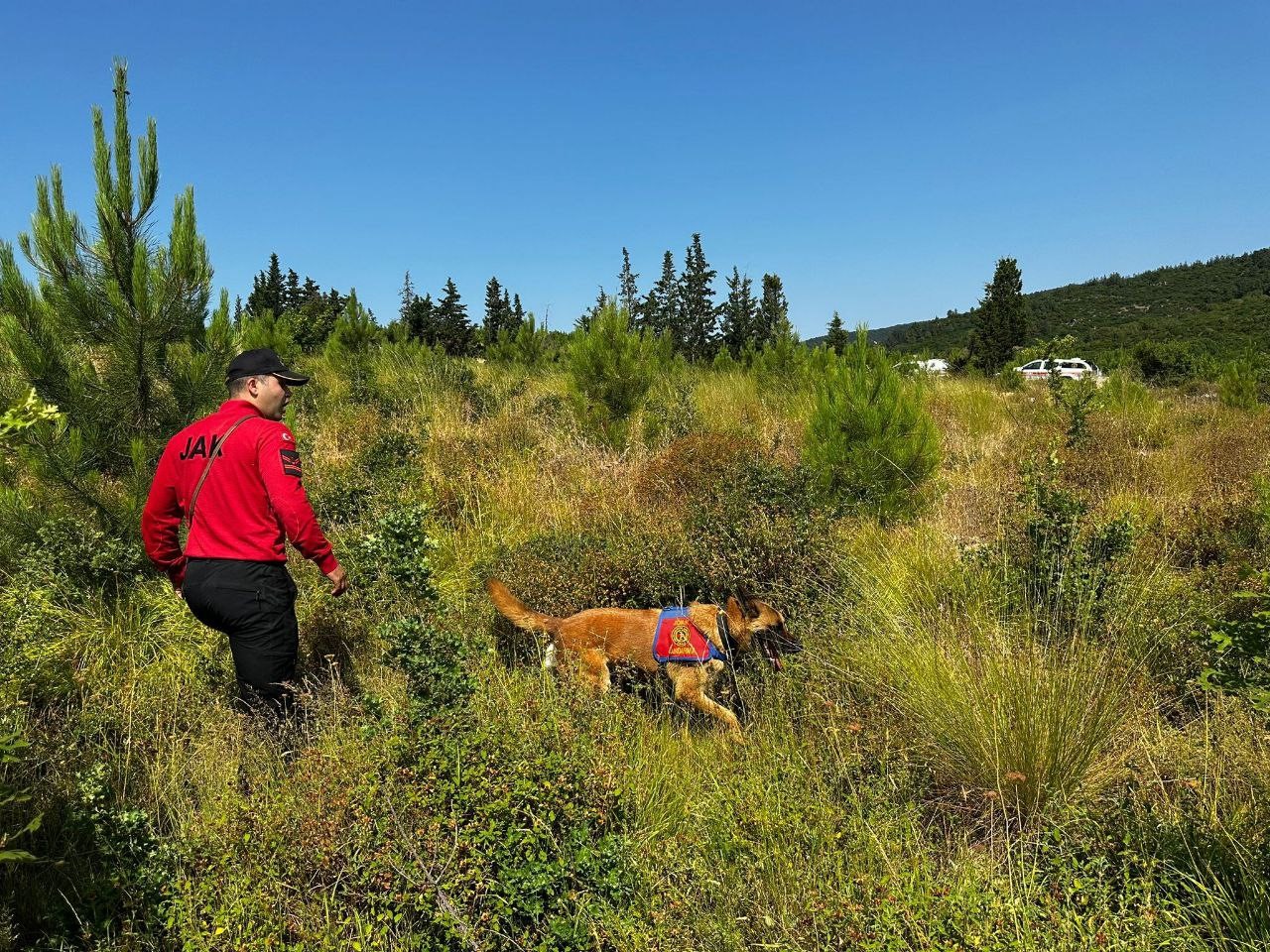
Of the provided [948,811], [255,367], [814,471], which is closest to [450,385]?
[814,471]

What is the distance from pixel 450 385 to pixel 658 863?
32.7 feet

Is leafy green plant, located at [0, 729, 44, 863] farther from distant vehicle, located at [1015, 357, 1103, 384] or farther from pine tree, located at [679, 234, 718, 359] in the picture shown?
pine tree, located at [679, 234, 718, 359]

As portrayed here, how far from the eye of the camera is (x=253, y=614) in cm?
303

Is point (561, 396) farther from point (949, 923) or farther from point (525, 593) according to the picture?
point (949, 923)

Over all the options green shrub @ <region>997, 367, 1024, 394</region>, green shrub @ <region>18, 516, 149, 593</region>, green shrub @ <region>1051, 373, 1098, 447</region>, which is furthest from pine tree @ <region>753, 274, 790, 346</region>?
green shrub @ <region>18, 516, 149, 593</region>

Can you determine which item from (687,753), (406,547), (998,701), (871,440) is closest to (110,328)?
(406,547)

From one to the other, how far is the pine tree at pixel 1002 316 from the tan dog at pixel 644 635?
114 ft

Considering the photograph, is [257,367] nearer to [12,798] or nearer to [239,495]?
[239,495]

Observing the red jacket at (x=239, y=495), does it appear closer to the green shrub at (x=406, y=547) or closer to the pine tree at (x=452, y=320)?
the green shrub at (x=406, y=547)

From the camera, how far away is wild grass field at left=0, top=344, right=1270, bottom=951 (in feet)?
6.47

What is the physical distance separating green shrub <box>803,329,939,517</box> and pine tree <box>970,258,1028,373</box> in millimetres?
31194

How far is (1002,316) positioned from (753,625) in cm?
3763

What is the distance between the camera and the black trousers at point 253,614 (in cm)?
300

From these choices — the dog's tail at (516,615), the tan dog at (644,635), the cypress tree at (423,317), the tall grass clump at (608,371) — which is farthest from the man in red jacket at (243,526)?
the cypress tree at (423,317)
